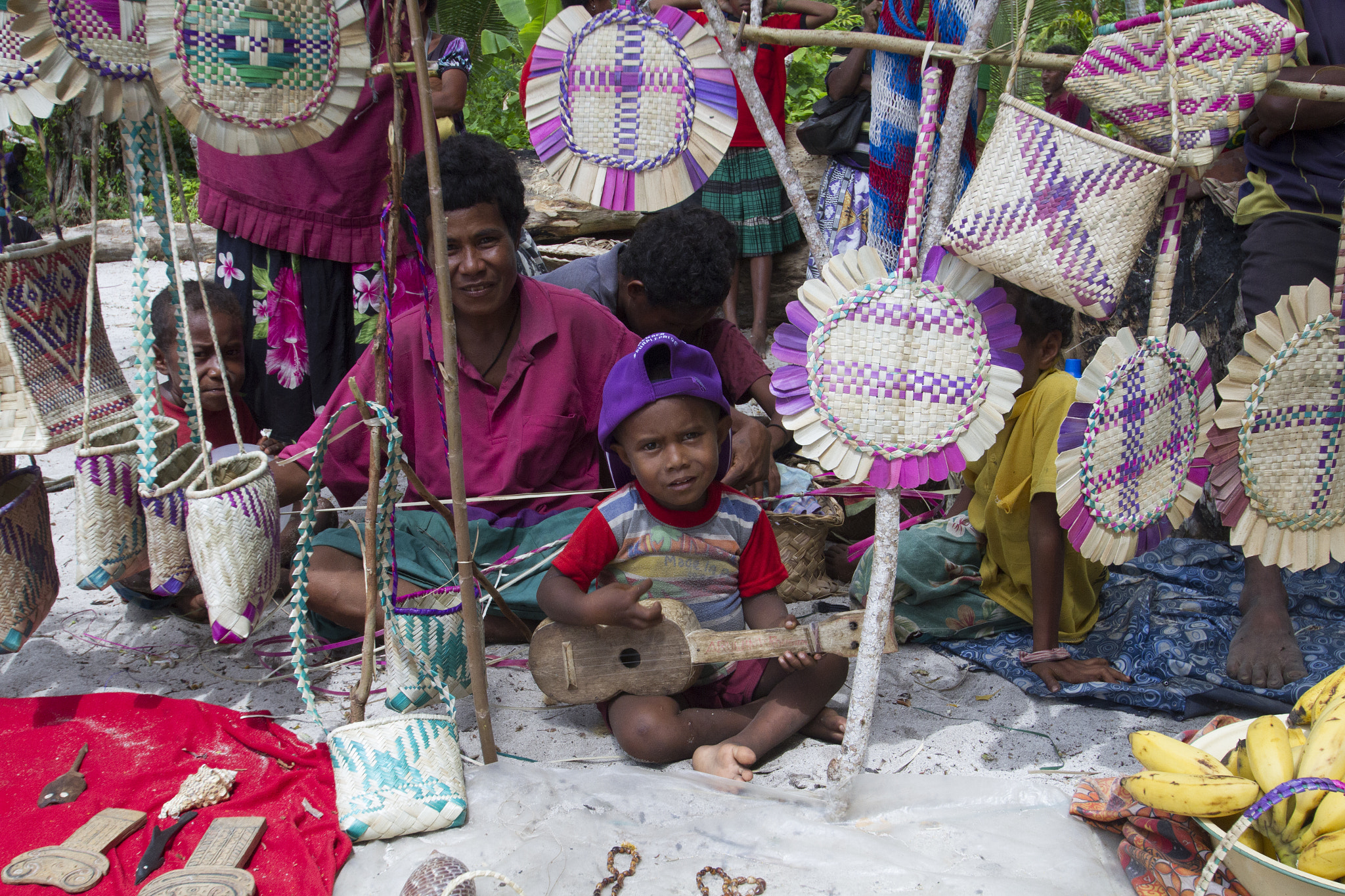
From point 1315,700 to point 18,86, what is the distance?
2534 mm

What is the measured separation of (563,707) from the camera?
2.30 metres

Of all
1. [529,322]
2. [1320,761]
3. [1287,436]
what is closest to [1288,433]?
[1287,436]

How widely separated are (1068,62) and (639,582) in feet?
4.04

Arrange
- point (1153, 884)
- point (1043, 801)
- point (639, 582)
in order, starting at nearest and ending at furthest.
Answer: point (1153, 884), point (1043, 801), point (639, 582)

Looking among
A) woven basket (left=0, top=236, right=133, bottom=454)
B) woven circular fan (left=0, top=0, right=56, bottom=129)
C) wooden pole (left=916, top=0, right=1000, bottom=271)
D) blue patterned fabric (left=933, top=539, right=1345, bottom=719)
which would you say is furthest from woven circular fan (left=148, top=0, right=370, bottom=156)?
blue patterned fabric (left=933, top=539, right=1345, bottom=719)

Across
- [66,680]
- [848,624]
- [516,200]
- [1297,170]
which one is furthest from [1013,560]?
[66,680]

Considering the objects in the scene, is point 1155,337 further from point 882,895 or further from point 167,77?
point 167,77

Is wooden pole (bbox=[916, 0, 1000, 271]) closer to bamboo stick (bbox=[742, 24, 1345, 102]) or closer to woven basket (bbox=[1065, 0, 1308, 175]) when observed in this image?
bamboo stick (bbox=[742, 24, 1345, 102])

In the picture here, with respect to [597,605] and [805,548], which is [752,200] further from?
[597,605]

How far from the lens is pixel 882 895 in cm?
155

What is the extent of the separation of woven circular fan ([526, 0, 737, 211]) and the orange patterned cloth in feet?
4.36

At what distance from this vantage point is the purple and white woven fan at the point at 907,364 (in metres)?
1.64

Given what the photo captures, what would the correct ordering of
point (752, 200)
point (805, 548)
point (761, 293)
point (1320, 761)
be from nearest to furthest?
point (1320, 761) → point (805, 548) → point (752, 200) → point (761, 293)

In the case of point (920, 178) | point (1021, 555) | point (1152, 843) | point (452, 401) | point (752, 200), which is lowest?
point (1152, 843)
